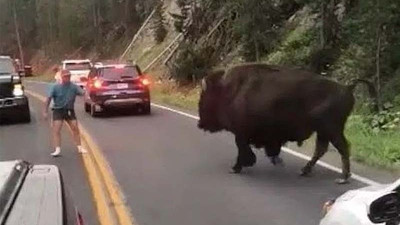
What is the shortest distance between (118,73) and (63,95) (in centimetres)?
1129

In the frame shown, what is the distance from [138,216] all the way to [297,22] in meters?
22.4

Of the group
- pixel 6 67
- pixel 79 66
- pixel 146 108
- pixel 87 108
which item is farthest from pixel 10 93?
pixel 79 66

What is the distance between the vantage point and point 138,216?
10.2 meters

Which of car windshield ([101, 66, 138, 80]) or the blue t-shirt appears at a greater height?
the blue t-shirt

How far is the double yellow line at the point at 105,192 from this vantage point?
10164 mm

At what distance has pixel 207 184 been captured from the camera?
12.4 meters

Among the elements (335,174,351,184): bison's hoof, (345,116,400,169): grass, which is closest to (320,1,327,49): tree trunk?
(345,116,400,169): grass

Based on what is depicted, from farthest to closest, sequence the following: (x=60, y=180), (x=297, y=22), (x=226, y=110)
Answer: (x=297, y=22) → (x=226, y=110) → (x=60, y=180)

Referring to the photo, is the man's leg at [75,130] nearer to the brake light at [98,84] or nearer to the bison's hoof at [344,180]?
the bison's hoof at [344,180]

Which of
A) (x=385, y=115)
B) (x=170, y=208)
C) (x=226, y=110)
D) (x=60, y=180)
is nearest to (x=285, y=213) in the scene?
(x=170, y=208)

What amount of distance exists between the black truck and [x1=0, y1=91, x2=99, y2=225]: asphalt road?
0.40 metres

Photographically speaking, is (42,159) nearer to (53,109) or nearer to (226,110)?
(53,109)

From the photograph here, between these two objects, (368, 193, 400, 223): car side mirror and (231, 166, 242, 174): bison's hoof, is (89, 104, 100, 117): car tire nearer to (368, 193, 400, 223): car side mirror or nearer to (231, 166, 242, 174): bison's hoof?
(231, 166, 242, 174): bison's hoof

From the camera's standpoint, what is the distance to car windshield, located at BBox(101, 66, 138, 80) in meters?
27.6
